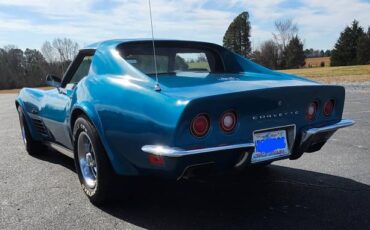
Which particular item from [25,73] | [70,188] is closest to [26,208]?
[70,188]

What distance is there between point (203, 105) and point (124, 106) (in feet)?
2.21

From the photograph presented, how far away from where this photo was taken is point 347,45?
208ft

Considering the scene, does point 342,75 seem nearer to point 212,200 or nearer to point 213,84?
point 212,200

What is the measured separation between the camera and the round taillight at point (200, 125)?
2.78 meters

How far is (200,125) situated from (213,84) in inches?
21.7

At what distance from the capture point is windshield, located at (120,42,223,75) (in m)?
3.89

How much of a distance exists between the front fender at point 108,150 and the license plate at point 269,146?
3.08 ft

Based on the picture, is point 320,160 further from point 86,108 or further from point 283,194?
point 86,108

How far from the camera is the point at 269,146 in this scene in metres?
3.10

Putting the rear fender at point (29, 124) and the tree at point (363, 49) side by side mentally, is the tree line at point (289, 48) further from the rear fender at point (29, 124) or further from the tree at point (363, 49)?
the rear fender at point (29, 124)

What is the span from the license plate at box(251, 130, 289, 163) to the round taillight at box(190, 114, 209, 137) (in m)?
0.42

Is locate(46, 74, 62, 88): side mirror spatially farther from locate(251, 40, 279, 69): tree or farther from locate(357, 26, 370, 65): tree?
locate(251, 40, 279, 69): tree

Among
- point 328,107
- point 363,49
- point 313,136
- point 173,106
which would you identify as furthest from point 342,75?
point 173,106

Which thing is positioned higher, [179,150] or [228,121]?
[228,121]
